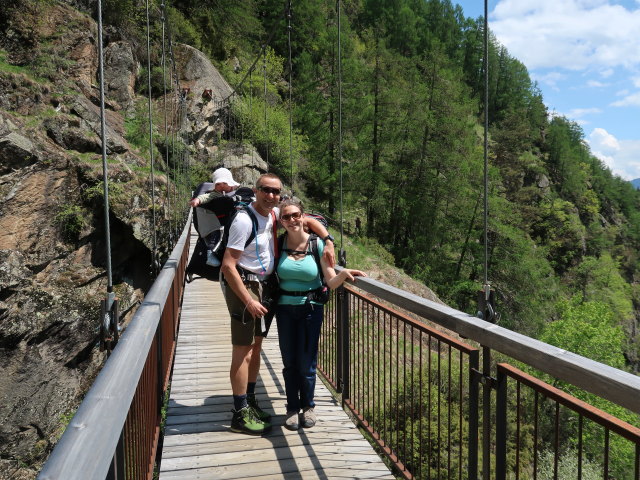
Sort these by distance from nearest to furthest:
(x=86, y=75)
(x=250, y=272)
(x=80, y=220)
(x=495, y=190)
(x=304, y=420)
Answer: (x=250, y=272)
(x=304, y=420)
(x=80, y=220)
(x=86, y=75)
(x=495, y=190)

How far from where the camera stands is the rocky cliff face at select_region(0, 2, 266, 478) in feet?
28.9

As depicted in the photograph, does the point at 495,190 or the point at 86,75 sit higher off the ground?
the point at 86,75

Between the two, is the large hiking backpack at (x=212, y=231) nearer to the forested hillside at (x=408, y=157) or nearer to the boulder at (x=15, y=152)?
the boulder at (x=15, y=152)

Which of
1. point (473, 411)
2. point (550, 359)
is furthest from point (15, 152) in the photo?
point (550, 359)

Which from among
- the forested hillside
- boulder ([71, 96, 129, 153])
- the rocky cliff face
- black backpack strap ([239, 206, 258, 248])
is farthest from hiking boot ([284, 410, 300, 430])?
the forested hillside

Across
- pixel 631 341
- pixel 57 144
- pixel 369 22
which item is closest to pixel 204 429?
pixel 57 144

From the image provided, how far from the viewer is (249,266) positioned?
248 centimetres

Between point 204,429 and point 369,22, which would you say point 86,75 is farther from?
point 369,22

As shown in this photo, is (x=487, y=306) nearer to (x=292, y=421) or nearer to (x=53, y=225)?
(x=292, y=421)

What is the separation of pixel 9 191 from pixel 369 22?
172ft

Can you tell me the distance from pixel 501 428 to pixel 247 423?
1591mm

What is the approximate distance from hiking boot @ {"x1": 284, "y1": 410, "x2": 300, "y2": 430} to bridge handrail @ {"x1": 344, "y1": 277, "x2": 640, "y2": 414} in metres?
1.11

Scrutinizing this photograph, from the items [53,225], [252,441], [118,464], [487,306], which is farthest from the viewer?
[53,225]

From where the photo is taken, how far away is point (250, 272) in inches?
97.9
